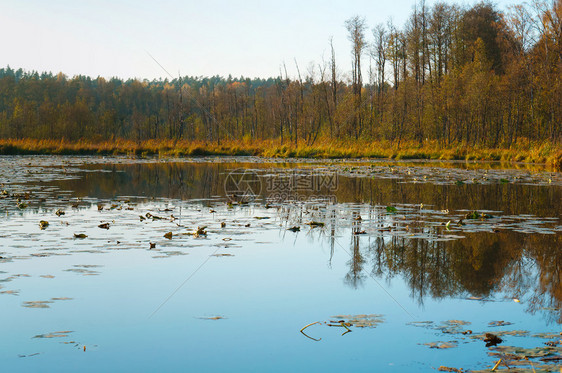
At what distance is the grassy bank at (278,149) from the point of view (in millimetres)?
37688

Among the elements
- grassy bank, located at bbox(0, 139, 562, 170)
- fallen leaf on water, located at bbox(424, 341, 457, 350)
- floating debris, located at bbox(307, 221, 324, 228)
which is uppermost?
grassy bank, located at bbox(0, 139, 562, 170)

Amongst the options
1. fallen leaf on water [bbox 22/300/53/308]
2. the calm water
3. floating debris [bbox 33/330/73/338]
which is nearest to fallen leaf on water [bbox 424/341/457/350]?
the calm water

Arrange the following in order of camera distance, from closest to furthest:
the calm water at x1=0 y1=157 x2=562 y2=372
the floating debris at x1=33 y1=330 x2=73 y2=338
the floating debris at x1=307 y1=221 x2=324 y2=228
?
the calm water at x1=0 y1=157 x2=562 y2=372
the floating debris at x1=33 y1=330 x2=73 y2=338
the floating debris at x1=307 y1=221 x2=324 y2=228

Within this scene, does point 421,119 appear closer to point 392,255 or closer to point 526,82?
point 526,82

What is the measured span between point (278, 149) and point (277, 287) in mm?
35219

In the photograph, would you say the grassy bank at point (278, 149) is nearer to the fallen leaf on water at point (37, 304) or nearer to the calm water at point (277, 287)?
the calm water at point (277, 287)

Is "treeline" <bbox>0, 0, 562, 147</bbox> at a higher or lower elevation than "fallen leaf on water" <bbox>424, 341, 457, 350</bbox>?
higher

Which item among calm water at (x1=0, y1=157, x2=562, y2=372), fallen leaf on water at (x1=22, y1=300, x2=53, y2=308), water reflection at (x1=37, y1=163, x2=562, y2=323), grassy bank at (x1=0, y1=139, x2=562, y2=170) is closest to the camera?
calm water at (x1=0, y1=157, x2=562, y2=372)

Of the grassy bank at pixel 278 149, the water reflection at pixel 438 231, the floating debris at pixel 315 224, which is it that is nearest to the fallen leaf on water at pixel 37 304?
the water reflection at pixel 438 231

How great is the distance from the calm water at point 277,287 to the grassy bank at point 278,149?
2706 cm

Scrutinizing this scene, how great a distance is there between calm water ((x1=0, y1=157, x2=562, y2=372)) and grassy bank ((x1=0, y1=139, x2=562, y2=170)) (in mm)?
27060

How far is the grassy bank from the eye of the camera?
3769 cm

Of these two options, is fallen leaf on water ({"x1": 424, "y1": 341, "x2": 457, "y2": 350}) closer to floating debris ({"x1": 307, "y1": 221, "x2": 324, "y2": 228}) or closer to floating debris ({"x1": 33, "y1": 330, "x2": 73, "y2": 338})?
floating debris ({"x1": 33, "y1": 330, "x2": 73, "y2": 338})

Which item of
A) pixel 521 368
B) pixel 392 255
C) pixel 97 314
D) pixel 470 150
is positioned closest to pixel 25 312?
pixel 97 314
